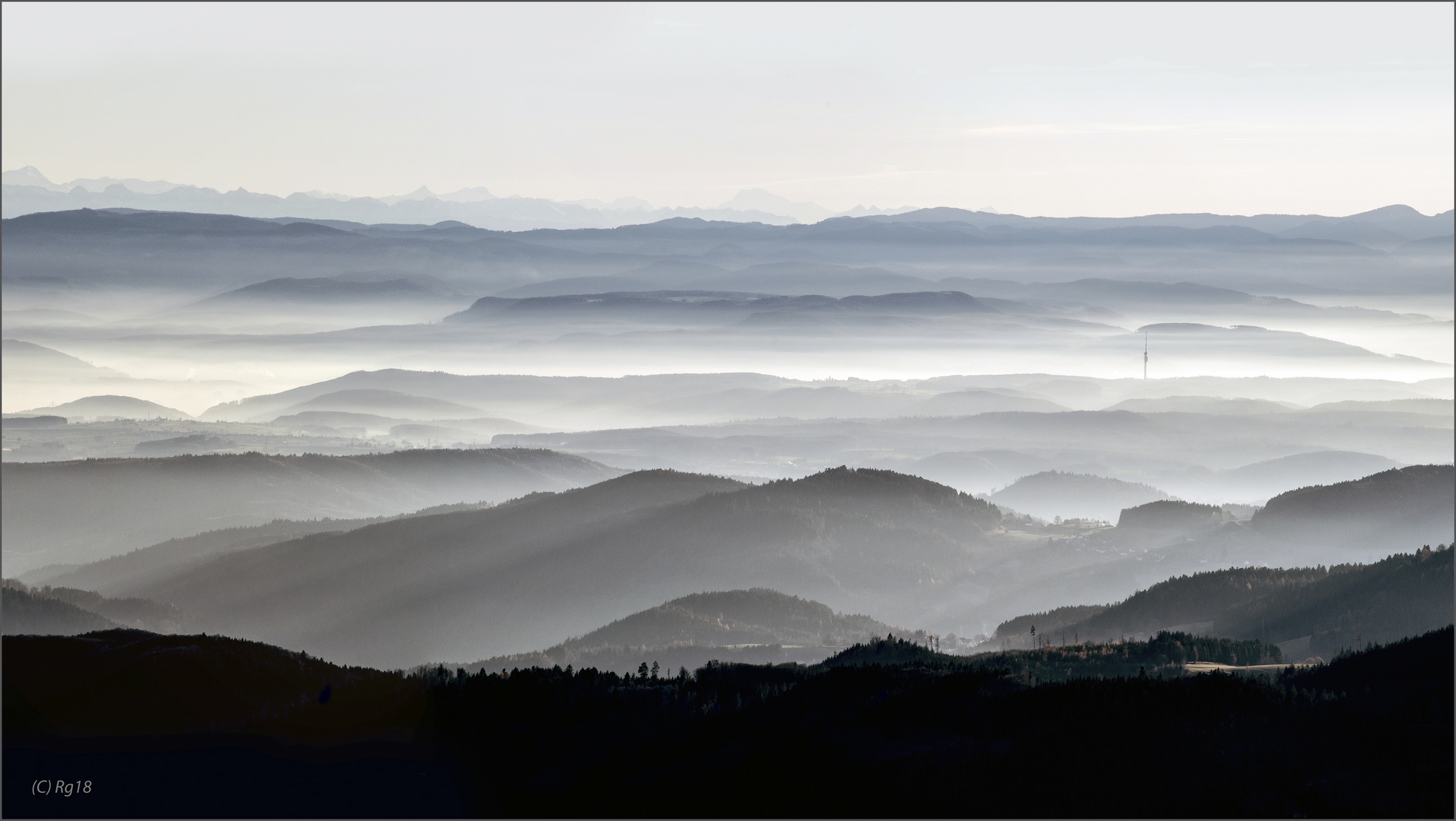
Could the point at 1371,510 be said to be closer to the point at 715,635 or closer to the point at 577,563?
the point at 715,635

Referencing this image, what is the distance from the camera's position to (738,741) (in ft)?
87.3

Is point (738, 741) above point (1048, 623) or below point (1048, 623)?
above

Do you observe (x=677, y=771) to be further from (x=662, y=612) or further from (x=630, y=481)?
(x=630, y=481)

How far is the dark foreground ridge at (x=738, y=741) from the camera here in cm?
2227

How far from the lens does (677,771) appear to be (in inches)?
974

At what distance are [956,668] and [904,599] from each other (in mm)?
105703

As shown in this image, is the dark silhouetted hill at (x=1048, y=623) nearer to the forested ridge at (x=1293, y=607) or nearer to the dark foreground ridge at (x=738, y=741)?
the forested ridge at (x=1293, y=607)

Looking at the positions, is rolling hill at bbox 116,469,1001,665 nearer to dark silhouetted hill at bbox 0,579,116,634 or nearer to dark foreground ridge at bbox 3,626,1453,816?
dark silhouetted hill at bbox 0,579,116,634

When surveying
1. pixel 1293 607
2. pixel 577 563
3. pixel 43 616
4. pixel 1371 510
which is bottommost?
pixel 577 563

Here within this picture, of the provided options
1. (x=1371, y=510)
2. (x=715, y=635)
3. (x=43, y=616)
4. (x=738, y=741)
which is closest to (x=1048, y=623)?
(x=715, y=635)

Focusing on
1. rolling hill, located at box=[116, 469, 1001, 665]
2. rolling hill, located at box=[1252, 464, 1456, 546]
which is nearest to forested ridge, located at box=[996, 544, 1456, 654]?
rolling hill, located at box=[1252, 464, 1456, 546]

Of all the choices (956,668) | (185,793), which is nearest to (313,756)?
(185,793)

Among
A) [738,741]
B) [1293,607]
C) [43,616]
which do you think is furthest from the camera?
[43,616]

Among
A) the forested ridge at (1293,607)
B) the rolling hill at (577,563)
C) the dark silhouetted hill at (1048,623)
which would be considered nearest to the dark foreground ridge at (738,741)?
the forested ridge at (1293,607)
